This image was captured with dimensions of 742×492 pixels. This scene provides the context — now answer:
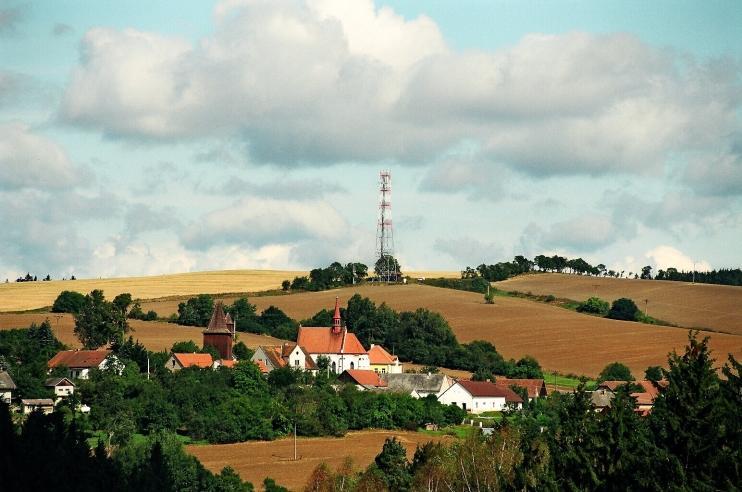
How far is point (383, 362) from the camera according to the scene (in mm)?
139250

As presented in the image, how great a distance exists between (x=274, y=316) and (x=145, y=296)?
23.7 m

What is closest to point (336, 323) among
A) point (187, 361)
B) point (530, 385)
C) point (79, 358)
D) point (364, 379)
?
point (364, 379)

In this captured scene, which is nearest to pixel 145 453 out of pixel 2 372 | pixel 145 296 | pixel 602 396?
pixel 2 372

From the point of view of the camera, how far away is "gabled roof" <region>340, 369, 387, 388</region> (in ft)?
409

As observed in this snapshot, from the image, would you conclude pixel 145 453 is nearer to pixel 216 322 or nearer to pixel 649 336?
pixel 216 322

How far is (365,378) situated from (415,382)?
15.4ft

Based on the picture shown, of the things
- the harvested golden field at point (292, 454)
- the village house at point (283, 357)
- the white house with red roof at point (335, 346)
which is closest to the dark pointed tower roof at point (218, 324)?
the village house at point (283, 357)

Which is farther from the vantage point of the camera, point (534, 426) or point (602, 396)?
point (602, 396)

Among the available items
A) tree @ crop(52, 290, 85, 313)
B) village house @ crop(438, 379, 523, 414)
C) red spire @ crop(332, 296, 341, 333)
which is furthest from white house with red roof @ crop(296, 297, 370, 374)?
tree @ crop(52, 290, 85, 313)

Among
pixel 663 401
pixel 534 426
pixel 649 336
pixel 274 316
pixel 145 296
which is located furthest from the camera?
pixel 145 296

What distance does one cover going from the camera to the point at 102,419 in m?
94.2

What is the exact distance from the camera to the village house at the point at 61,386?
110956 millimetres

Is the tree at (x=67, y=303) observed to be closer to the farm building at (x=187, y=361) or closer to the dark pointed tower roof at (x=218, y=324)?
the dark pointed tower roof at (x=218, y=324)

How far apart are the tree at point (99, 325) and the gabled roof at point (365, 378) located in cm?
2357
